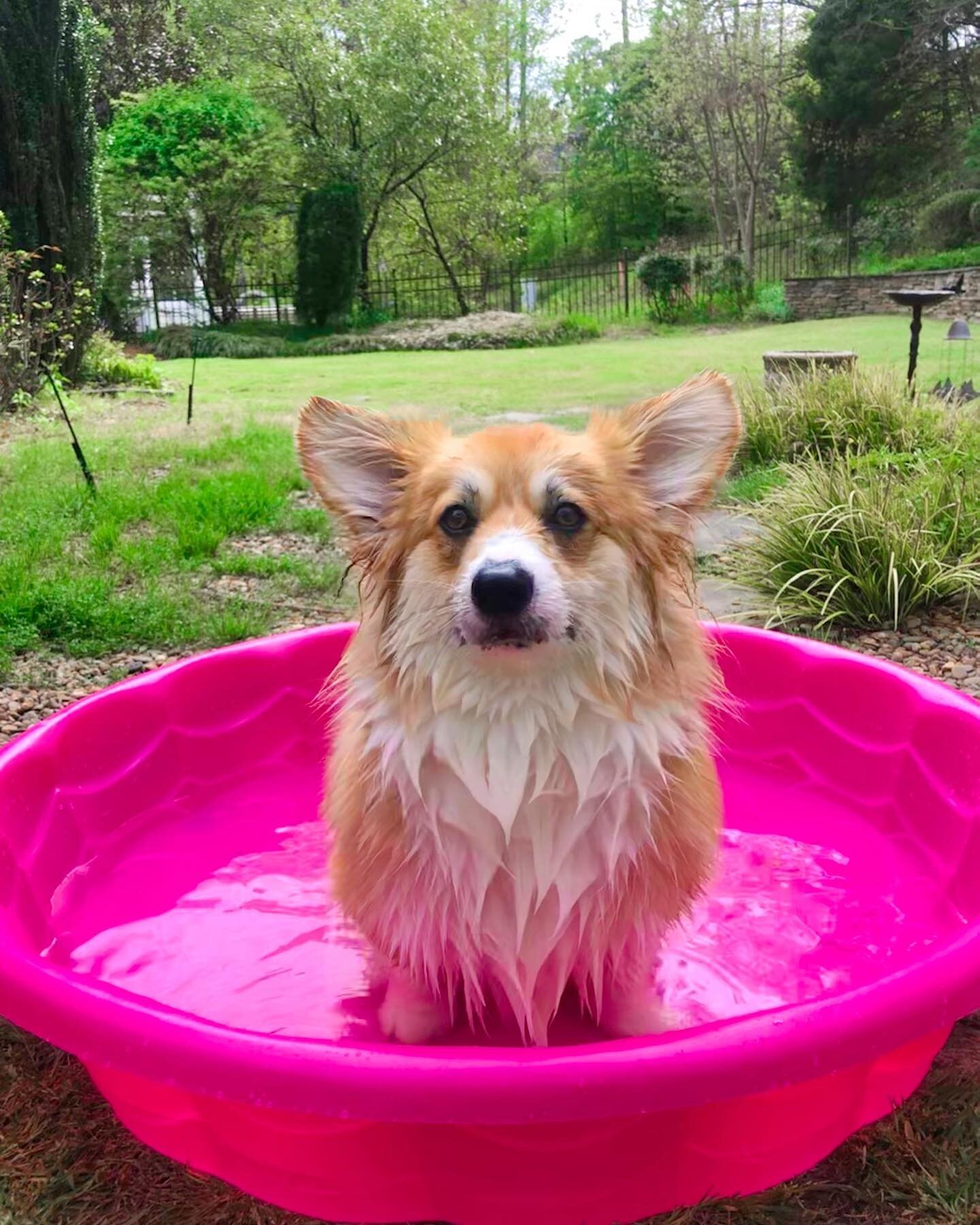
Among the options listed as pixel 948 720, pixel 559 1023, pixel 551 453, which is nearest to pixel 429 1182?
pixel 559 1023

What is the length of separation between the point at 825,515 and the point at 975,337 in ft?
42.2

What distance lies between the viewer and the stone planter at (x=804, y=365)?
7594 millimetres

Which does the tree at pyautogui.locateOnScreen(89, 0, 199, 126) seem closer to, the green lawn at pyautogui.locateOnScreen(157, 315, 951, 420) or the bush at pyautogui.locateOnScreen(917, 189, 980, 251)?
the green lawn at pyautogui.locateOnScreen(157, 315, 951, 420)

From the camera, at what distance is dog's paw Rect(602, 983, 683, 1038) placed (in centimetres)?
229

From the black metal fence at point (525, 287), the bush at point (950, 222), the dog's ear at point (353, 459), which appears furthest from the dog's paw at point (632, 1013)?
the bush at point (950, 222)

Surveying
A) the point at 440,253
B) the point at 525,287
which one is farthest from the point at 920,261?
the point at 440,253

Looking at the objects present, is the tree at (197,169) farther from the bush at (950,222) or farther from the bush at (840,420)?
the bush at (840,420)

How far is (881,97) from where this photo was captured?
24094 millimetres

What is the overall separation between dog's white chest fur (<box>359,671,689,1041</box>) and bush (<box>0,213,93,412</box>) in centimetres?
650

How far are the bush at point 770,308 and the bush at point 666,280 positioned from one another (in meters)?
1.51

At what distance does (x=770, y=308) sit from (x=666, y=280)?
228 centimetres

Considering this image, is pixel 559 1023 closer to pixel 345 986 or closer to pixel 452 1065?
pixel 345 986

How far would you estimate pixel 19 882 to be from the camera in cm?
263

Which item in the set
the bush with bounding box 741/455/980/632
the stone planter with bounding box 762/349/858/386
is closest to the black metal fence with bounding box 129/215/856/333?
the stone planter with bounding box 762/349/858/386
